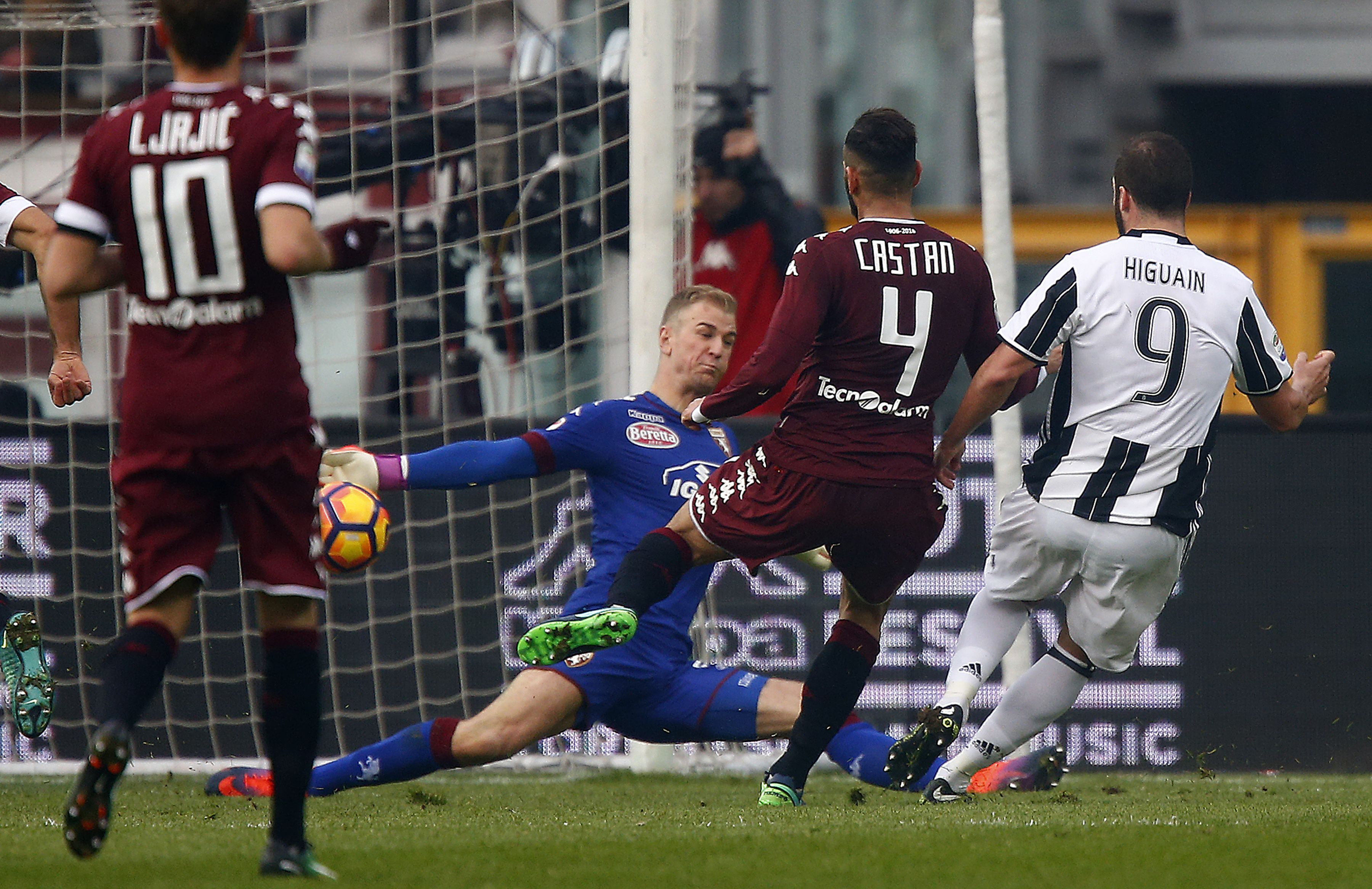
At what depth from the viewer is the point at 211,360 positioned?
354cm

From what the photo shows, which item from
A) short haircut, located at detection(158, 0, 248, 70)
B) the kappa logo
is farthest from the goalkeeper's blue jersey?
short haircut, located at detection(158, 0, 248, 70)

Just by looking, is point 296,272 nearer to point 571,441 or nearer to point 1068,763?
point 571,441

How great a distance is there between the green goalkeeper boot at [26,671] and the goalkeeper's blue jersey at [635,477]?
5.67 feet

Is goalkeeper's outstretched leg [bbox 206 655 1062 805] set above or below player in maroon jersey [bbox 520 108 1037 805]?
below

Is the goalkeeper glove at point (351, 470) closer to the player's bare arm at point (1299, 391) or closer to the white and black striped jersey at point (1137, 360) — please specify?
the white and black striped jersey at point (1137, 360)

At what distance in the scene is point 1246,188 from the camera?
52.6 ft

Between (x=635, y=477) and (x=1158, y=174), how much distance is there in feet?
6.00

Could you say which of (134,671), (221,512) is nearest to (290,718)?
(134,671)

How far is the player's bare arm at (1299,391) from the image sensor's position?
17.4 feet

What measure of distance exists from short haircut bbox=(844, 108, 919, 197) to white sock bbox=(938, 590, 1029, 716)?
1.27 meters

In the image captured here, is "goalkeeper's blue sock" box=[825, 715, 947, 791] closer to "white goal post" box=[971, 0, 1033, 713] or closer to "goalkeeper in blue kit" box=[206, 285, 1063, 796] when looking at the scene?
"goalkeeper in blue kit" box=[206, 285, 1063, 796]

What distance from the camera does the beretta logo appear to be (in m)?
5.73

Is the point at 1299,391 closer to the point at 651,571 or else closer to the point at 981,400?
the point at 981,400

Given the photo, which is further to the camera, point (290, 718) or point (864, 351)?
point (864, 351)
